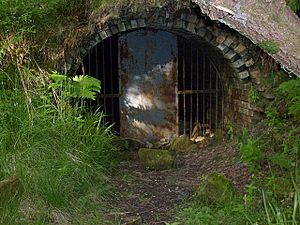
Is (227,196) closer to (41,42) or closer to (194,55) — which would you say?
(41,42)

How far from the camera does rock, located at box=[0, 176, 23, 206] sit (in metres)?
3.69

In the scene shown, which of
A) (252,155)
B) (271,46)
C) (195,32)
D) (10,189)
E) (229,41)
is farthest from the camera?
(195,32)

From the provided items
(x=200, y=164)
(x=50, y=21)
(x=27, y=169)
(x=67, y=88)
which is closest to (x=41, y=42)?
(x=50, y=21)

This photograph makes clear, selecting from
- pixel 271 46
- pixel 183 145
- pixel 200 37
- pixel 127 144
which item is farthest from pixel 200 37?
pixel 271 46

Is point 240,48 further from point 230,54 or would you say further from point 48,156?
point 48,156

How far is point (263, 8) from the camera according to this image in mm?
1785

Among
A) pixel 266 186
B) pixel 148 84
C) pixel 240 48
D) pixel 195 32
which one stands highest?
pixel 195 32

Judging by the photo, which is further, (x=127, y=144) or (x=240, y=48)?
(x=127, y=144)

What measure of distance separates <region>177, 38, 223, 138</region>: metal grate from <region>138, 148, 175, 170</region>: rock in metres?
1.67

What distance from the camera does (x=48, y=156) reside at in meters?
4.47

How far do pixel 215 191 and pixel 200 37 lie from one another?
2868 mm

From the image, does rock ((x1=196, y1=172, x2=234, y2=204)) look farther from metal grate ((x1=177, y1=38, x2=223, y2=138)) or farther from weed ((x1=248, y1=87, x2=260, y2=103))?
metal grate ((x1=177, y1=38, x2=223, y2=138))

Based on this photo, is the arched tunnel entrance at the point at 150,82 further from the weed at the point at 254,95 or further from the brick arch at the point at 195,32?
the weed at the point at 254,95

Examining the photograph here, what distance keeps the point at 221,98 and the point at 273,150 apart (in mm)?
2407
